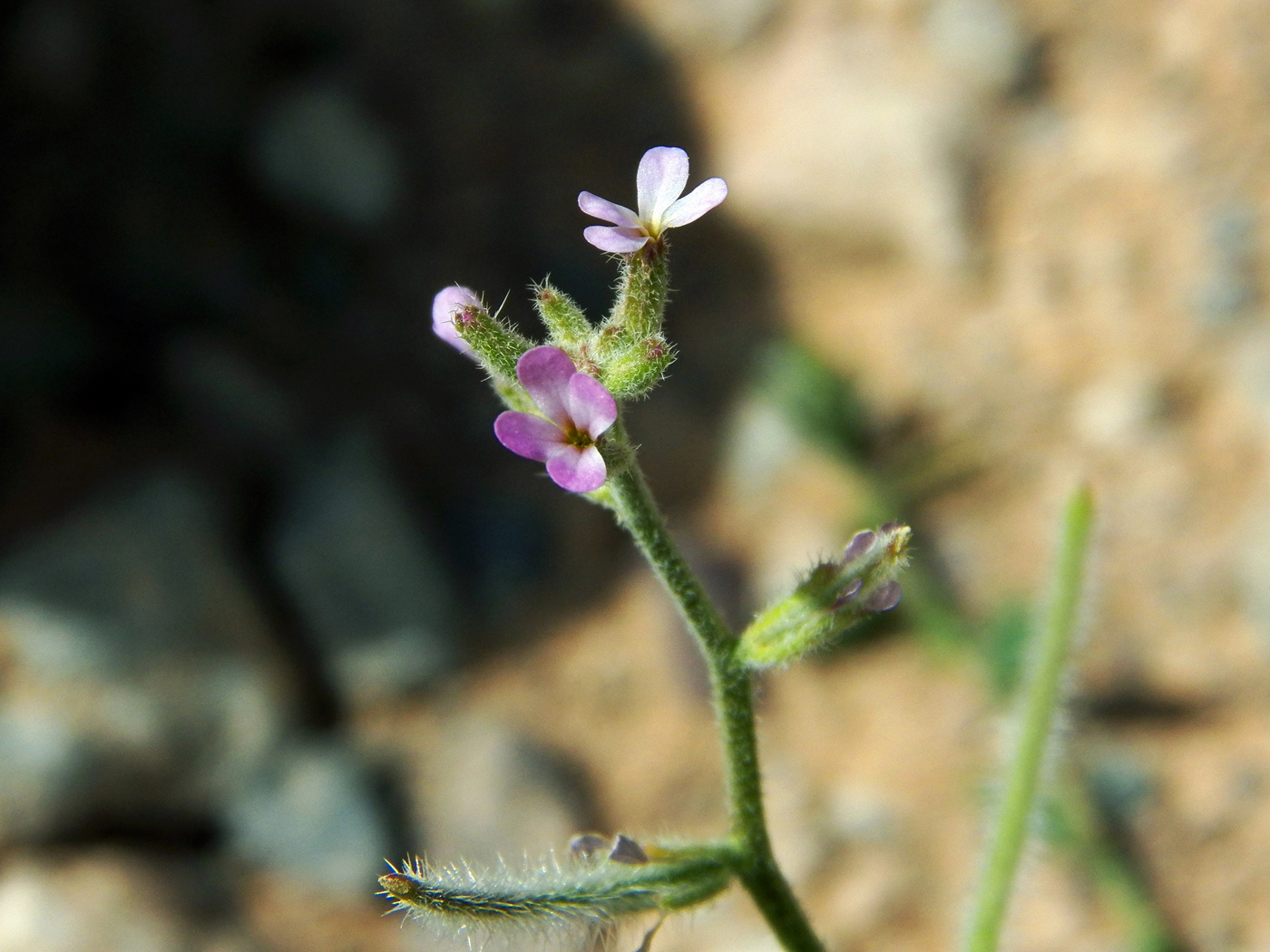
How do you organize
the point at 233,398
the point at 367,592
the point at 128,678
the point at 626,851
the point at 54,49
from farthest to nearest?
the point at 54,49, the point at 233,398, the point at 367,592, the point at 128,678, the point at 626,851

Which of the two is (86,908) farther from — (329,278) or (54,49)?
(54,49)

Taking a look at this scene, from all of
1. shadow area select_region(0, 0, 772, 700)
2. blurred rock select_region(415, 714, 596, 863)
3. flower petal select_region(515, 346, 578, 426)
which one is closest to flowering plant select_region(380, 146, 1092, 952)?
flower petal select_region(515, 346, 578, 426)

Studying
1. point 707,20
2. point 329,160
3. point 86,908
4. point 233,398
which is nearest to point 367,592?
point 233,398

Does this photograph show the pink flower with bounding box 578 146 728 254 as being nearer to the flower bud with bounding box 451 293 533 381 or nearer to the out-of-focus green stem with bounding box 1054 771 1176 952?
the flower bud with bounding box 451 293 533 381

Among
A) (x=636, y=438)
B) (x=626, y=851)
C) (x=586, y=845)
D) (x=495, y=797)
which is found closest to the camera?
(x=626, y=851)

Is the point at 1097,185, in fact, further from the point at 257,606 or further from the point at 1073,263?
the point at 257,606

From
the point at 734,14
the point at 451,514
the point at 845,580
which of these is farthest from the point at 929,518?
the point at 845,580
